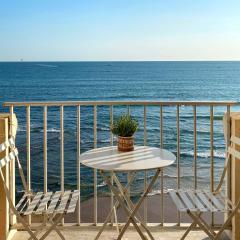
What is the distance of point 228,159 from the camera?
3.19 metres

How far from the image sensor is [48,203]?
2816mm

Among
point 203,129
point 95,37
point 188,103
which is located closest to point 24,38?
point 95,37

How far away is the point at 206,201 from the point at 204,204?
0.07 metres

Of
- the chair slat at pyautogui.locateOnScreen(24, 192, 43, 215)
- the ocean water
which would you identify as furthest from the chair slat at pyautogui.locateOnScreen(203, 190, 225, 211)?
the ocean water

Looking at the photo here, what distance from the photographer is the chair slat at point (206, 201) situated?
2648 millimetres

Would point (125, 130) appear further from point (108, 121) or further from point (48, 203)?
point (108, 121)

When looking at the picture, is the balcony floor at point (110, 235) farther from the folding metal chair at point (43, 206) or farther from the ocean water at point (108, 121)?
the ocean water at point (108, 121)

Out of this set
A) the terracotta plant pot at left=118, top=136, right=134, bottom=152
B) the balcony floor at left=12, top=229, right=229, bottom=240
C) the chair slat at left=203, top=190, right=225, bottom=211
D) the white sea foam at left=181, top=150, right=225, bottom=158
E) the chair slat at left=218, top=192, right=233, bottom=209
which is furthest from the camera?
the white sea foam at left=181, top=150, right=225, bottom=158

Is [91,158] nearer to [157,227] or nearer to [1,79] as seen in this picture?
[157,227]

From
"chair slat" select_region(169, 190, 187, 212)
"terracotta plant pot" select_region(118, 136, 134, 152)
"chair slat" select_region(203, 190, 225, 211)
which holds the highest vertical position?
"terracotta plant pot" select_region(118, 136, 134, 152)

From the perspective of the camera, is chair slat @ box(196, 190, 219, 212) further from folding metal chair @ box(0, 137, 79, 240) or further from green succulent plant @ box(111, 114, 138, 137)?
folding metal chair @ box(0, 137, 79, 240)

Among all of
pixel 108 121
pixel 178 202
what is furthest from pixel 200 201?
pixel 108 121

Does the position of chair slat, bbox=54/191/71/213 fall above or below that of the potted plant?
below

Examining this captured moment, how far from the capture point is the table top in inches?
101
